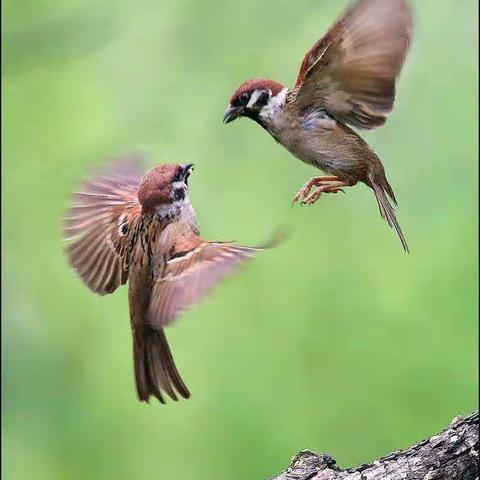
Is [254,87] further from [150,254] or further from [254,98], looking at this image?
[150,254]

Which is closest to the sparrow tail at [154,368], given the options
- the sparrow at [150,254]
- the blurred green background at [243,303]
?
the sparrow at [150,254]

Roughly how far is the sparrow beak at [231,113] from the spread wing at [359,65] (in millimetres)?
58

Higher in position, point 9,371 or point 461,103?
point 461,103

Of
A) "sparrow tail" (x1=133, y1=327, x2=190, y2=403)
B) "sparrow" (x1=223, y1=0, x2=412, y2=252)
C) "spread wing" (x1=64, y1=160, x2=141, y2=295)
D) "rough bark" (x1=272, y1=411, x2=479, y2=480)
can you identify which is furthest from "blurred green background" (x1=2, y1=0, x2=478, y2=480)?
"sparrow" (x1=223, y1=0, x2=412, y2=252)

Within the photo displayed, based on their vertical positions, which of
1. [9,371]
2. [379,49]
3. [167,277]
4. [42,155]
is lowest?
[167,277]

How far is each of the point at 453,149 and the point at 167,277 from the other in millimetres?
2255

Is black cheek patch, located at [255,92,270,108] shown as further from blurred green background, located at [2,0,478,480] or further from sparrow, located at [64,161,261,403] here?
blurred green background, located at [2,0,478,480]

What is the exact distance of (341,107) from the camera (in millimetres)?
1003

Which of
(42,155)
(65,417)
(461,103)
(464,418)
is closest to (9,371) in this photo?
(65,417)

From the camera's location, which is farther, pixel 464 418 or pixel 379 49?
pixel 464 418

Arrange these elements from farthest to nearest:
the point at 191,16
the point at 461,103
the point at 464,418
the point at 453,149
→ the point at 461,103, the point at 453,149, the point at 191,16, the point at 464,418

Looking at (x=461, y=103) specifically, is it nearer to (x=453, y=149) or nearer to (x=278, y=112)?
(x=453, y=149)

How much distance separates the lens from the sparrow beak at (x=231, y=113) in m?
1.03

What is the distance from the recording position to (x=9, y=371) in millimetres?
3588
